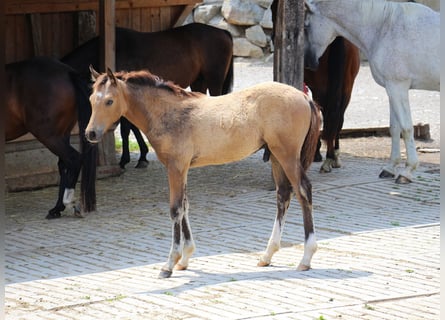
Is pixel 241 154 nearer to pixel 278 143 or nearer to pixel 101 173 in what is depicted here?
pixel 278 143

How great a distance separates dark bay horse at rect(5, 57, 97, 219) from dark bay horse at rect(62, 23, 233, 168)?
2.27 m

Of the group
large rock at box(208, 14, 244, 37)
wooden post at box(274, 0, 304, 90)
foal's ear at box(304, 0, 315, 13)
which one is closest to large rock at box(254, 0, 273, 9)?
large rock at box(208, 14, 244, 37)

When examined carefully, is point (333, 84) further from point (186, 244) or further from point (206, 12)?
point (206, 12)

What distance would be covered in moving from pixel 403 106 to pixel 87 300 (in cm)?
502

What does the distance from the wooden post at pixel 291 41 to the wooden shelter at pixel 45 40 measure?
6.94ft

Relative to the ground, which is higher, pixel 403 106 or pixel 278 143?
pixel 278 143

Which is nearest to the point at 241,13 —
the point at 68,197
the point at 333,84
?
the point at 333,84

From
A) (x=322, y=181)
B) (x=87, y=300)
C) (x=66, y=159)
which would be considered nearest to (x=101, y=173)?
(x=66, y=159)

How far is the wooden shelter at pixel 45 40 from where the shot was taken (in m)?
9.99

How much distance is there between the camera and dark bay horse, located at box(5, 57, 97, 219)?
8383mm

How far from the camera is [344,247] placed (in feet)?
22.7

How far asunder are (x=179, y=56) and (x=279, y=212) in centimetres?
509

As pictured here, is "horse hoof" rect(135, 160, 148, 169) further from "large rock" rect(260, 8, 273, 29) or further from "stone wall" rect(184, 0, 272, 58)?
"large rock" rect(260, 8, 273, 29)

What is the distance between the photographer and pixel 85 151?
27.5 ft
